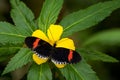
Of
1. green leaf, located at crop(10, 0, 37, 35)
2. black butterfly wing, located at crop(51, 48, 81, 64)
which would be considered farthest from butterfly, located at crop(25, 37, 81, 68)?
green leaf, located at crop(10, 0, 37, 35)

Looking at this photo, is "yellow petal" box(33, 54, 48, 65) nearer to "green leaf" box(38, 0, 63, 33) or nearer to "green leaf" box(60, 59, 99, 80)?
"green leaf" box(60, 59, 99, 80)

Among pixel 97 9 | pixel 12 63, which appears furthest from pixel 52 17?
pixel 12 63

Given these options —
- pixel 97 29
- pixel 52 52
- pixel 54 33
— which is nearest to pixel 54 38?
pixel 54 33

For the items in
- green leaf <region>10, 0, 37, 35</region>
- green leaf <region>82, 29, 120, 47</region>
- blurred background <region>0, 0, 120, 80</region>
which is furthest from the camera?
blurred background <region>0, 0, 120, 80</region>

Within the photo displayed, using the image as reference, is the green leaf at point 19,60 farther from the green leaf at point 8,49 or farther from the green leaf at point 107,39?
the green leaf at point 107,39

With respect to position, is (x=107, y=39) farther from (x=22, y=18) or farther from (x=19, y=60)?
(x=19, y=60)

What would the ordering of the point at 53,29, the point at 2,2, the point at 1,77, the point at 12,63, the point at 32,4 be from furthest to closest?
the point at 2,2
the point at 32,4
the point at 1,77
the point at 53,29
the point at 12,63

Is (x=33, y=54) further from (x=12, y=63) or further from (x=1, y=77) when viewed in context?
(x=1, y=77)
